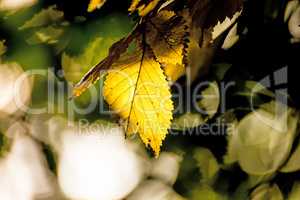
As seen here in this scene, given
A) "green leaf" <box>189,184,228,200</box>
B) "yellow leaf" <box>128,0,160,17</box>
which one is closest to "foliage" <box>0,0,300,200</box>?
"green leaf" <box>189,184,228,200</box>

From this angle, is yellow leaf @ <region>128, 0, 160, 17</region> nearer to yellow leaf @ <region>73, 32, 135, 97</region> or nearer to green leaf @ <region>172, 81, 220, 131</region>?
yellow leaf @ <region>73, 32, 135, 97</region>

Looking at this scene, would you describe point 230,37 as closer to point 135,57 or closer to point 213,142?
point 213,142

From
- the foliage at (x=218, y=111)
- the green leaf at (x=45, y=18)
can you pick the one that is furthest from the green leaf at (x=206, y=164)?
the green leaf at (x=45, y=18)

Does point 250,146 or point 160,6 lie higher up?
point 160,6

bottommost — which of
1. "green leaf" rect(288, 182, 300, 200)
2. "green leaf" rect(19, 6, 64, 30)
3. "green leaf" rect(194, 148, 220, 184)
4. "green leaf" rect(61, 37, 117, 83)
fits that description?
"green leaf" rect(288, 182, 300, 200)

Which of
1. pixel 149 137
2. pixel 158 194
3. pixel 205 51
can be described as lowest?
pixel 158 194

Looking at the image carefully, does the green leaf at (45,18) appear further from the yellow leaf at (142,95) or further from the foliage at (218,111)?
the yellow leaf at (142,95)

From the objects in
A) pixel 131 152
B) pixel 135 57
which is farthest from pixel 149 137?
pixel 131 152

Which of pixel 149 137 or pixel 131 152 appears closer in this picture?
pixel 149 137
